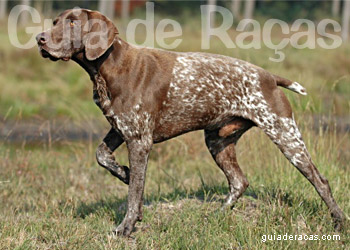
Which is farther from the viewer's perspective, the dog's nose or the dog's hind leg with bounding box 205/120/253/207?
the dog's hind leg with bounding box 205/120/253/207

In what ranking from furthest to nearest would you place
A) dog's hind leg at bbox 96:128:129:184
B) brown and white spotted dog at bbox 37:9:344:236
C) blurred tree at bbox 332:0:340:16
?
1. blurred tree at bbox 332:0:340:16
2. dog's hind leg at bbox 96:128:129:184
3. brown and white spotted dog at bbox 37:9:344:236

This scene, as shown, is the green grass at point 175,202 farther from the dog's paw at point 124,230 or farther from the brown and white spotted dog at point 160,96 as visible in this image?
the brown and white spotted dog at point 160,96

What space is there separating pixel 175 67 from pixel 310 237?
1771mm

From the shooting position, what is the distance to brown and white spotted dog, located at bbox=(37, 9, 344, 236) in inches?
191

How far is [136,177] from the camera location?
16.6 feet

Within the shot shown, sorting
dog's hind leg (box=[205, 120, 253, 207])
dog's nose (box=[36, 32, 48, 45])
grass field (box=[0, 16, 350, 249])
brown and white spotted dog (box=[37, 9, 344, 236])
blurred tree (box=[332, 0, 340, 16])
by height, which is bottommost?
blurred tree (box=[332, 0, 340, 16])

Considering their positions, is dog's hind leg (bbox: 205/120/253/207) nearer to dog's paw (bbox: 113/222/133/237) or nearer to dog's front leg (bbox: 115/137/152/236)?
dog's front leg (bbox: 115/137/152/236)

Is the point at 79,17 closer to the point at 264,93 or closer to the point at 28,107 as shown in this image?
the point at 264,93

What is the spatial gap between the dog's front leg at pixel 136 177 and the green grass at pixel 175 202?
6.8 inches

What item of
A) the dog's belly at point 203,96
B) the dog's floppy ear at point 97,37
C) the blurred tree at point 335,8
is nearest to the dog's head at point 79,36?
the dog's floppy ear at point 97,37

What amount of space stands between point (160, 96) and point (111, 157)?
2.30 ft

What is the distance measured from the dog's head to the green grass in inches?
56.2

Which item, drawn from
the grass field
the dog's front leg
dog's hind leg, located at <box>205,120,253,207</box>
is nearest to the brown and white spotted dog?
the dog's front leg

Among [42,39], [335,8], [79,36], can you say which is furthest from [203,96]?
[335,8]
